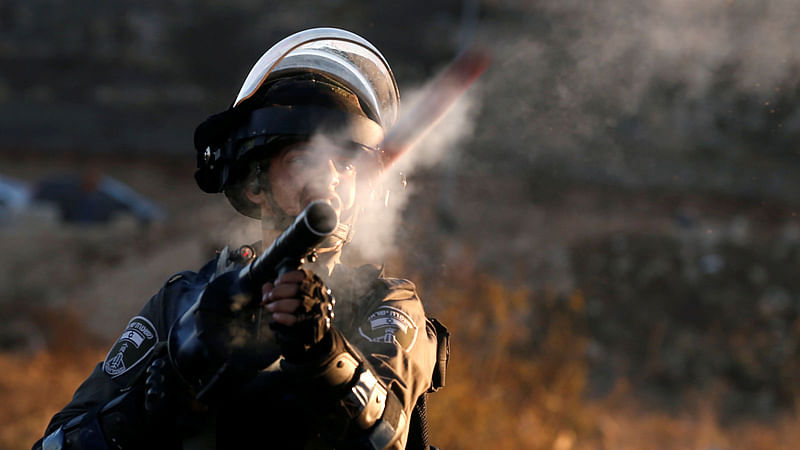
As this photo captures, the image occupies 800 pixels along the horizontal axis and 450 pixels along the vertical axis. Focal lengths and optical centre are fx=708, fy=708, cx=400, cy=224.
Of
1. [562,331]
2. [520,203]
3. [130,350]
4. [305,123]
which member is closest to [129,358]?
[130,350]

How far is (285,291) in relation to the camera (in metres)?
1.60

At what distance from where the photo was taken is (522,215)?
15836 mm

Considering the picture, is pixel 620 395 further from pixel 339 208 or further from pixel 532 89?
pixel 339 208

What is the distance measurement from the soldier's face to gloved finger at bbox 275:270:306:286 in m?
0.56

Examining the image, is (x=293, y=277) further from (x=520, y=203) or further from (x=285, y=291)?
(x=520, y=203)

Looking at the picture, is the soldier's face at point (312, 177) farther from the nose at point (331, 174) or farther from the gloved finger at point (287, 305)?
the gloved finger at point (287, 305)

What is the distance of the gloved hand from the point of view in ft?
5.24

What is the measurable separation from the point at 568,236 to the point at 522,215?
1367 millimetres

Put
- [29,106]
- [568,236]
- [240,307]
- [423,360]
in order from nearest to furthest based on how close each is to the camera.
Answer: [240,307] → [423,360] → [568,236] → [29,106]

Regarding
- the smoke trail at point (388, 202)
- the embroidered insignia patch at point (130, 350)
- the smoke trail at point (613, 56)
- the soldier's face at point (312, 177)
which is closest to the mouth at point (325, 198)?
the soldier's face at point (312, 177)

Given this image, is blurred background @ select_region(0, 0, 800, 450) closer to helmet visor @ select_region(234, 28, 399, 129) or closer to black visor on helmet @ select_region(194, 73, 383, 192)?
black visor on helmet @ select_region(194, 73, 383, 192)

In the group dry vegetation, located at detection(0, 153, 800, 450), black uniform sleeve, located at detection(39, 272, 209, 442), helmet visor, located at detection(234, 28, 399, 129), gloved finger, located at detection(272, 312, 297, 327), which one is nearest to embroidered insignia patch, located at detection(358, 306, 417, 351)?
gloved finger, located at detection(272, 312, 297, 327)

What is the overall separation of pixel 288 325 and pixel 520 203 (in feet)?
49.5

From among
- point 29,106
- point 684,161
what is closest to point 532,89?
point 684,161
